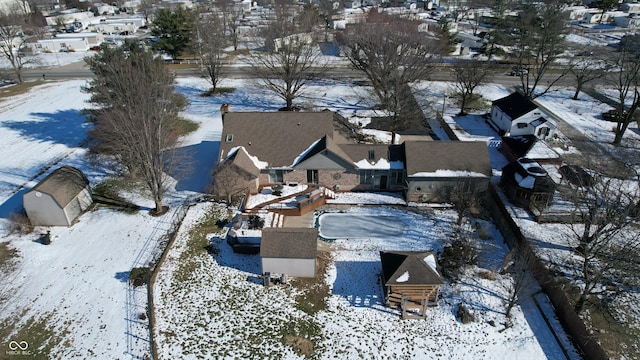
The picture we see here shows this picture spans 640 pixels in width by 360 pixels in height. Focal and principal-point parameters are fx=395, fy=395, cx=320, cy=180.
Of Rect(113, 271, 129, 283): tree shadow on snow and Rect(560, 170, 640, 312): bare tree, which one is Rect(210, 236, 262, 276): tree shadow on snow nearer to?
Rect(113, 271, 129, 283): tree shadow on snow

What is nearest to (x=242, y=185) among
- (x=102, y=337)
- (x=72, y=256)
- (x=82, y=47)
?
(x=72, y=256)

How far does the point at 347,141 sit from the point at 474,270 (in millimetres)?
15812

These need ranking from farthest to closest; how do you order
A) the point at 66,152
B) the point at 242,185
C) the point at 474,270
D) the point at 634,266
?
the point at 66,152
the point at 242,185
the point at 474,270
the point at 634,266

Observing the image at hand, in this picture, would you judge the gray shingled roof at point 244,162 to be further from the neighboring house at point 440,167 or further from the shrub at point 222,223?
the neighboring house at point 440,167

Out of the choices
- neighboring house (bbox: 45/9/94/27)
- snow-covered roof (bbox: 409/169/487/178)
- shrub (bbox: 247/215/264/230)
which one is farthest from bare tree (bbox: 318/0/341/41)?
shrub (bbox: 247/215/264/230)

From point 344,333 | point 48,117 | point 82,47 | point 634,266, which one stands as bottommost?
point 344,333

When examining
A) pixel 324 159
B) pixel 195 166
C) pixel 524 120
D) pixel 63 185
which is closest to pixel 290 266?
pixel 324 159

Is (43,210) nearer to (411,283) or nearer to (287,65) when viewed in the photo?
(411,283)

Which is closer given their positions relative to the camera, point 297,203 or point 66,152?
point 297,203

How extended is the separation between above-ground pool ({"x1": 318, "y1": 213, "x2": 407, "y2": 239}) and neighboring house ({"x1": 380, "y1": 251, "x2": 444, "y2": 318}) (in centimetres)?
551

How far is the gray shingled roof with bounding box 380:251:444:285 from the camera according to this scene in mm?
21422

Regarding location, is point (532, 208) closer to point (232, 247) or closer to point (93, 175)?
point (232, 247)

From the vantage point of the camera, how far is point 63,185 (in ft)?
95.8

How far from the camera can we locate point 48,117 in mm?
48406
